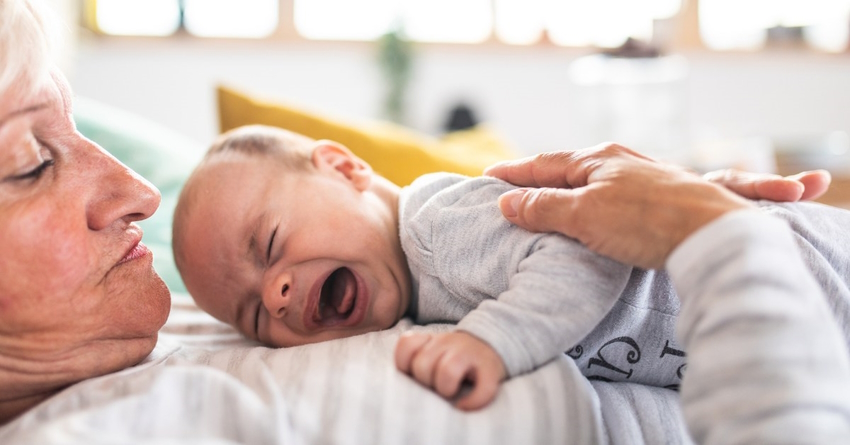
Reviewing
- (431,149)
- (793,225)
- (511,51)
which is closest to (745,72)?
(511,51)

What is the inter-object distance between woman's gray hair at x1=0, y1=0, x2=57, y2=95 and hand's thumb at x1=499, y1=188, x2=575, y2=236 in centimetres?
57

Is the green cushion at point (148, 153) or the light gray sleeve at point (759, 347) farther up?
the light gray sleeve at point (759, 347)

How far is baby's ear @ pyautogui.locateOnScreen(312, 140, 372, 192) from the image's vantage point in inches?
47.4

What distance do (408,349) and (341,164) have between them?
533 mm

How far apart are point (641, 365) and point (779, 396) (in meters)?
0.37

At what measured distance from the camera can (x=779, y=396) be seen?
546 millimetres

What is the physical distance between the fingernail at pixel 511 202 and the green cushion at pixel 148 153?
2.64 feet

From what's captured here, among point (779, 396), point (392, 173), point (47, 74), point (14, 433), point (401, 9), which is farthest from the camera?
point (401, 9)

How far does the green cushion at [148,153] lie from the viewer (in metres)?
1.49

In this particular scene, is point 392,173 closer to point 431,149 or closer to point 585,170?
point 431,149

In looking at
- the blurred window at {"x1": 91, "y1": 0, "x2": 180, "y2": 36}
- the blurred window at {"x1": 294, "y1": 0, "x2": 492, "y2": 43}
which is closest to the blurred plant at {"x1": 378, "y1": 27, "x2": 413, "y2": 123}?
the blurred window at {"x1": 294, "y1": 0, "x2": 492, "y2": 43}

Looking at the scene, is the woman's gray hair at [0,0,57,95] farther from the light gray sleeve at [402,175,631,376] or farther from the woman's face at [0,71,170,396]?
the light gray sleeve at [402,175,631,376]

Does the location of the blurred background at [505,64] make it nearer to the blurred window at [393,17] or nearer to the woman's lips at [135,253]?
the blurred window at [393,17]

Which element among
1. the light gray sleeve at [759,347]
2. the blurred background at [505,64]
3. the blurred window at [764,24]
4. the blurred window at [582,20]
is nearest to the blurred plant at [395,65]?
the blurred background at [505,64]
